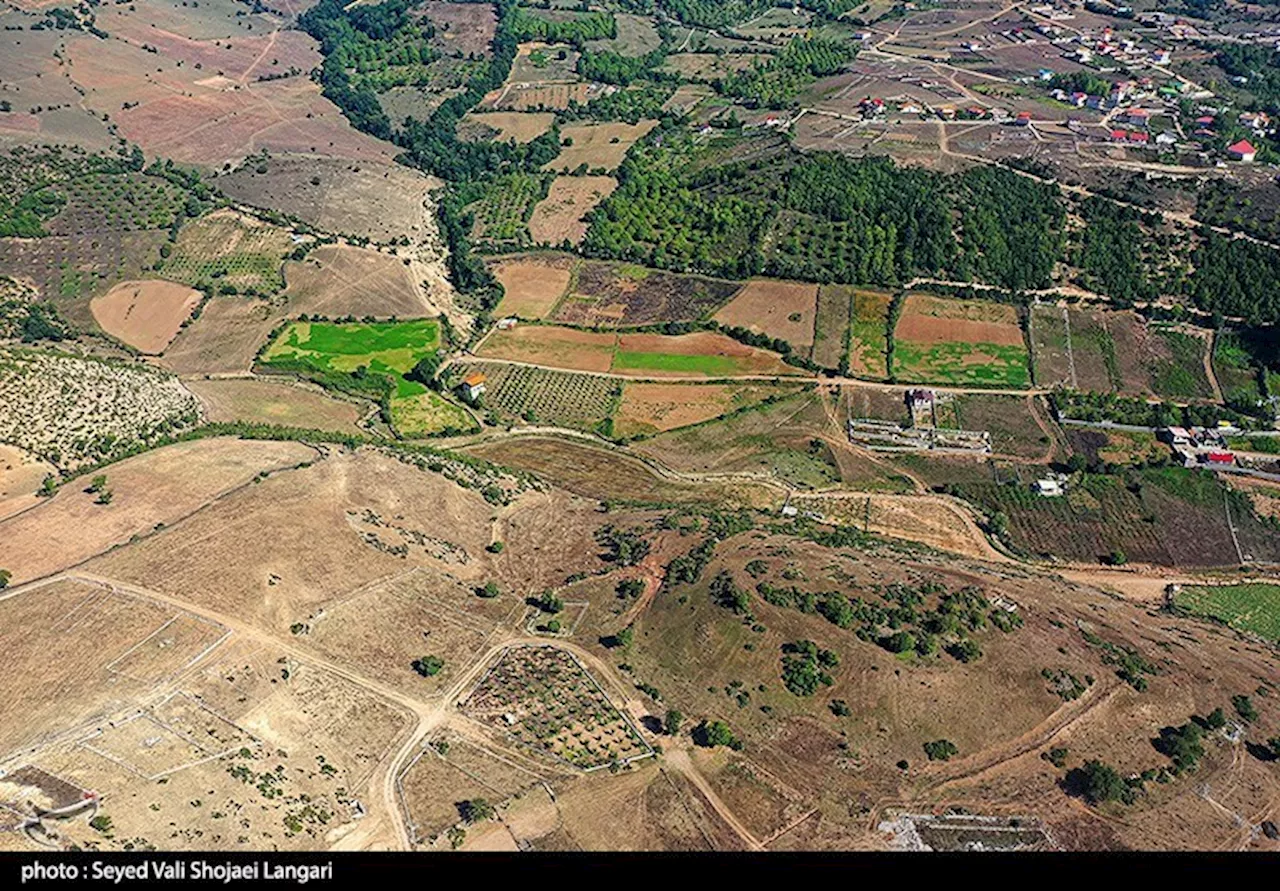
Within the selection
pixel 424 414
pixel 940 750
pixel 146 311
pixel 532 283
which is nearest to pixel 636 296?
pixel 532 283

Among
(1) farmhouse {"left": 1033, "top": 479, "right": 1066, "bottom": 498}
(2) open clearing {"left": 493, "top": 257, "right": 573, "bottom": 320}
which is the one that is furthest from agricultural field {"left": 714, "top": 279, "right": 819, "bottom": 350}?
(1) farmhouse {"left": 1033, "top": 479, "right": 1066, "bottom": 498}

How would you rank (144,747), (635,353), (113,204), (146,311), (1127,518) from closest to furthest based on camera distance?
(144,747)
(1127,518)
(635,353)
(146,311)
(113,204)

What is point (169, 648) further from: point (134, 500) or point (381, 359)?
point (381, 359)

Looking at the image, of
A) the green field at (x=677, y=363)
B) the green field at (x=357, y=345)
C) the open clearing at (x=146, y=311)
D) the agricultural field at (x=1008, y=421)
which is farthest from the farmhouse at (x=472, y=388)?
the agricultural field at (x=1008, y=421)
